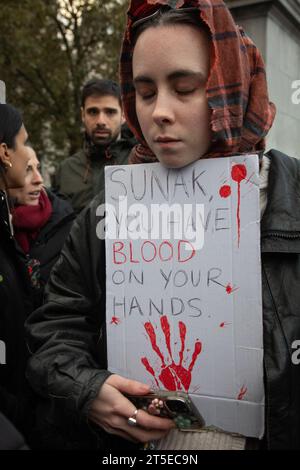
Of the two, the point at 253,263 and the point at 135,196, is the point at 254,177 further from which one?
the point at 135,196

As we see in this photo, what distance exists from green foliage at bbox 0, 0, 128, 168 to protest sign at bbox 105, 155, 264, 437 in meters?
9.35

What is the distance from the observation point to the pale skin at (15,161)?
268cm

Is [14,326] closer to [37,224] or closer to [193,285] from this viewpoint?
[37,224]

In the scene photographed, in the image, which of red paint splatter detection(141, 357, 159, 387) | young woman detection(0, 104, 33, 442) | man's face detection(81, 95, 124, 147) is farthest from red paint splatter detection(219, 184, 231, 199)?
man's face detection(81, 95, 124, 147)

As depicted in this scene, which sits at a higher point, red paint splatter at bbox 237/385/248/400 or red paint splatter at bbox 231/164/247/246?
red paint splatter at bbox 231/164/247/246

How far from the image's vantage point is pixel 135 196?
4.69 ft

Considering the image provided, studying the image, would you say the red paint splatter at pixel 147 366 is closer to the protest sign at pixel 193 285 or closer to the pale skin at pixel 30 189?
the protest sign at pixel 193 285

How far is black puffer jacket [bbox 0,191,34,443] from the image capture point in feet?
6.90

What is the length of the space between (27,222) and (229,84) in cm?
183

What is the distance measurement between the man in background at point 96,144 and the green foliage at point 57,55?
21.1ft

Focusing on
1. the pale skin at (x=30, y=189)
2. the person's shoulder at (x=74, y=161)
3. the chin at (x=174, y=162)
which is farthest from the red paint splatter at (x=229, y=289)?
the person's shoulder at (x=74, y=161)

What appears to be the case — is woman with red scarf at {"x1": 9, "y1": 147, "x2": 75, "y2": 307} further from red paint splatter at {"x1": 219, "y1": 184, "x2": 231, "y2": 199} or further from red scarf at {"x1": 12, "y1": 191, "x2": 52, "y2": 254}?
red paint splatter at {"x1": 219, "y1": 184, "x2": 231, "y2": 199}
